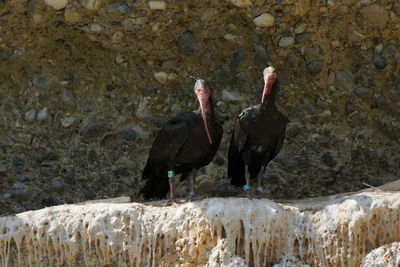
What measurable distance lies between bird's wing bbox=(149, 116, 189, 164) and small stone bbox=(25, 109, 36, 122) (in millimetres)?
1516

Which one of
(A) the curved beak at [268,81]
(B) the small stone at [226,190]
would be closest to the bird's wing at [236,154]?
(A) the curved beak at [268,81]

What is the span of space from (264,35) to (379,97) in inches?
48.5

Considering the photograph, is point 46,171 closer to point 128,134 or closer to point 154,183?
point 128,134

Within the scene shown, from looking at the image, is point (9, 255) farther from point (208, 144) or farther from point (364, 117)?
point (364, 117)

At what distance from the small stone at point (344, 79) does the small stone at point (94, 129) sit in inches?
90.8

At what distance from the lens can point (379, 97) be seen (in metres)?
8.88

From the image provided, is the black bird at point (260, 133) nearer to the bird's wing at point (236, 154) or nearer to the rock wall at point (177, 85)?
the bird's wing at point (236, 154)

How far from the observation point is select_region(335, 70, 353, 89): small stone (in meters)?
8.89

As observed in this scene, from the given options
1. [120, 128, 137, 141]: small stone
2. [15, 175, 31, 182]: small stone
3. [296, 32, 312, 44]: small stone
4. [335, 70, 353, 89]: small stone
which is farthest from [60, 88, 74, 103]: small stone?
[335, 70, 353, 89]: small stone

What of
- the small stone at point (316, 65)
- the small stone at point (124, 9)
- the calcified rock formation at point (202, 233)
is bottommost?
the calcified rock formation at point (202, 233)

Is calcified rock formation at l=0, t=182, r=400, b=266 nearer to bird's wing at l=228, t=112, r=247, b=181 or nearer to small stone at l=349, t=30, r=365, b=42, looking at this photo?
bird's wing at l=228, t=112, r=247, b=181

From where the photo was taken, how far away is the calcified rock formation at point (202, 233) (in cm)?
700

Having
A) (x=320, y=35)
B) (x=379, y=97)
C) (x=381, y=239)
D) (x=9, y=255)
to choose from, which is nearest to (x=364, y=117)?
(x=379, y=97)

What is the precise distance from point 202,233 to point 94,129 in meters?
2.37
